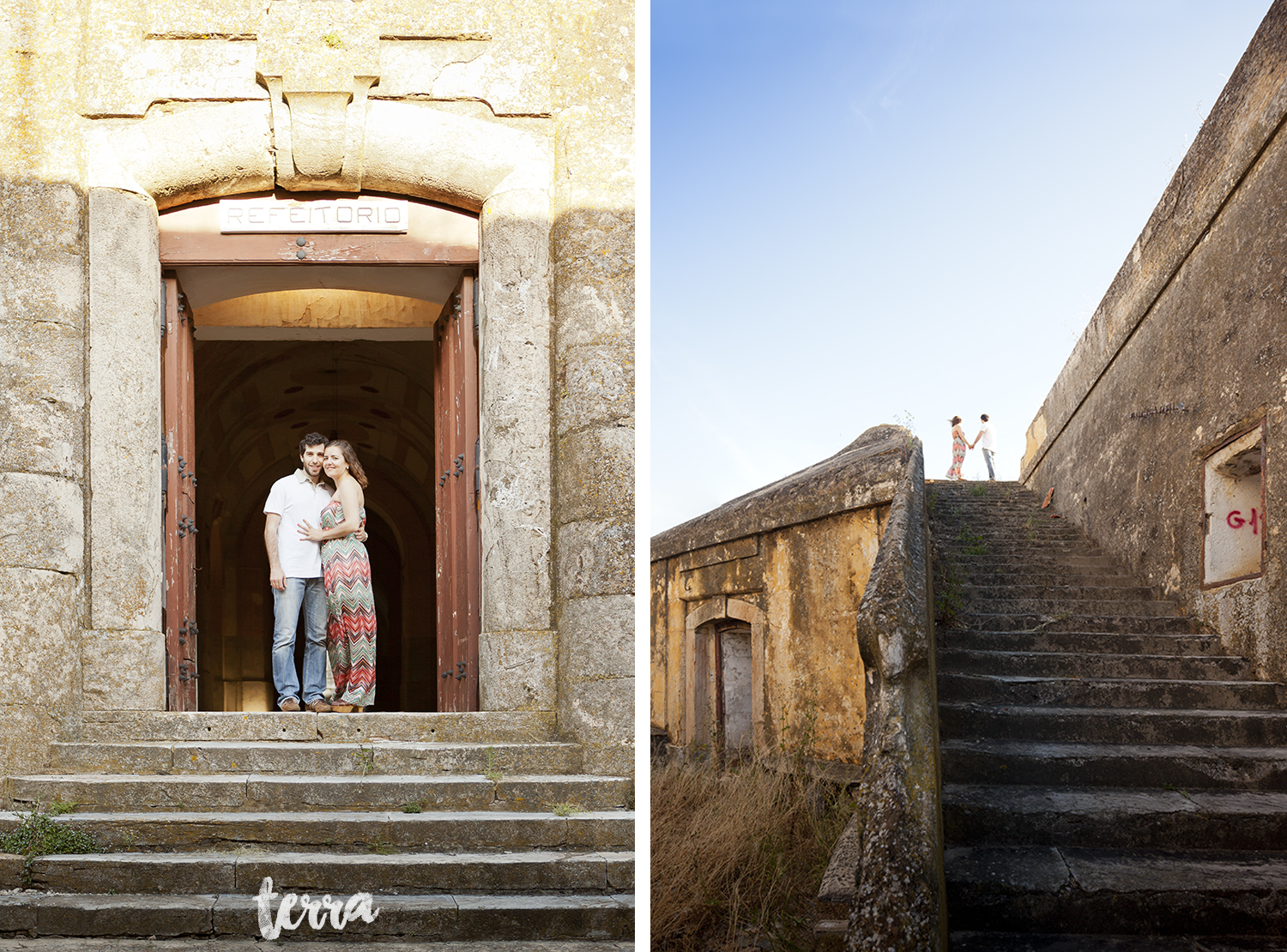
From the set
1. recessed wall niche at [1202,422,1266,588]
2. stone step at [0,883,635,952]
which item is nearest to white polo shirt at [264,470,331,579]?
stone step at [0,883,635,952]

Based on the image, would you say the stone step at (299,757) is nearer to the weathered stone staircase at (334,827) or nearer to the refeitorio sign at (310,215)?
the weathered stone staircase at (334,827)

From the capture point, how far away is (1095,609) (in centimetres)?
920

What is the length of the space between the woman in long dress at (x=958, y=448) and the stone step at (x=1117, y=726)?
47.3 feet

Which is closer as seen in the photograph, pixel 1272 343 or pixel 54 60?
pixel 54 60

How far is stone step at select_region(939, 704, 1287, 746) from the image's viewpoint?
664 cm

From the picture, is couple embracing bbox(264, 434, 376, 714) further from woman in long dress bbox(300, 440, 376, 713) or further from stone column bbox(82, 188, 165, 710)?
stone column bbox(82, 188, 165, 710)

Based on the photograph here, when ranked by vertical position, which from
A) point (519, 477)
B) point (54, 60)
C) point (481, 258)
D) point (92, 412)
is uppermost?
point (54, 60)

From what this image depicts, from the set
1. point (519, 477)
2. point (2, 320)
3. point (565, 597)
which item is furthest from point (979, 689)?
point (2, 320)

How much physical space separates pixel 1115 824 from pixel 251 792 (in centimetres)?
455

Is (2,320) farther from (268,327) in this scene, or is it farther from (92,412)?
(268,327)

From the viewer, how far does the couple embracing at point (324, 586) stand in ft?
21.8

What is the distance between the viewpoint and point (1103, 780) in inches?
244

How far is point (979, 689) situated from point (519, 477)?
3.36 m

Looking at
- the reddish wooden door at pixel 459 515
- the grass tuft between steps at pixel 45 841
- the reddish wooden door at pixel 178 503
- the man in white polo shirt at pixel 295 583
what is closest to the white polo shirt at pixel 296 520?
the man in white polo shirt at pixel 295 583
